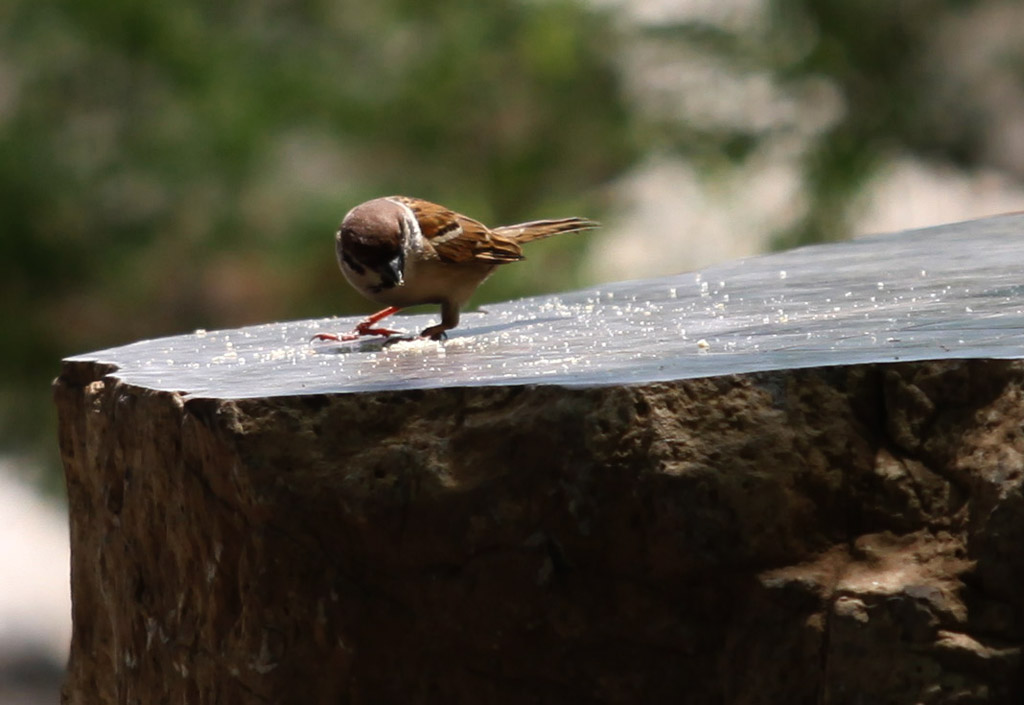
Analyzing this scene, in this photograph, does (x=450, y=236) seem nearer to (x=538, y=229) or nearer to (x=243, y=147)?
(x=538, y=229)

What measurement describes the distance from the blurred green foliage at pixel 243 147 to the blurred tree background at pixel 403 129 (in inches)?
0.6

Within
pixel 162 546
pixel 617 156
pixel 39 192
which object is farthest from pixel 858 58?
pixel 162 546

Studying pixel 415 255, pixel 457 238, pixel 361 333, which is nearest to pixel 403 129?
pixel 457 238

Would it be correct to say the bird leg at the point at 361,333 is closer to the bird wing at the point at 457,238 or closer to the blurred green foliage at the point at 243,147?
the bird wing at the point at 457,238

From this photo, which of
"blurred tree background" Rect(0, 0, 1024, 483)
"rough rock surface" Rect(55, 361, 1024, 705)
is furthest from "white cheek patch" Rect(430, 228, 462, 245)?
"blurred tree background" Rect(0, 0, 1024, 483)

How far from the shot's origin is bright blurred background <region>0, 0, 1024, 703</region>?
9445mm

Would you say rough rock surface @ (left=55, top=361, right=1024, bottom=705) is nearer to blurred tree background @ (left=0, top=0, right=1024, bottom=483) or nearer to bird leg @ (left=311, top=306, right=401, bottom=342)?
bird leg @ (left=311, top=306, right=401, bottom=342)

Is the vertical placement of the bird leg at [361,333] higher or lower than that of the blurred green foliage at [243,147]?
lower

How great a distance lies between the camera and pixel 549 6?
35.9ft

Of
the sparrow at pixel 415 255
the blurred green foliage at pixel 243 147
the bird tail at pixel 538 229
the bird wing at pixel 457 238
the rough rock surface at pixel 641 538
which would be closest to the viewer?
the rough rock surface at pixel 641 538

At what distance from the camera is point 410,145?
10508mm

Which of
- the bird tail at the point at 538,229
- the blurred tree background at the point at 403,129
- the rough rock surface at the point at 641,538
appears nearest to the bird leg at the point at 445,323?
the bird tail at the point at 538,229

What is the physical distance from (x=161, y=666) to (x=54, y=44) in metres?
7.62

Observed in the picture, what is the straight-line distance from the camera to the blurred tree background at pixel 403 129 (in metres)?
9.43
